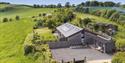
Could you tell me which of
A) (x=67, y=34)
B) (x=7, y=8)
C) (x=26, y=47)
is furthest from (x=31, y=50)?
(x=7, y=8)

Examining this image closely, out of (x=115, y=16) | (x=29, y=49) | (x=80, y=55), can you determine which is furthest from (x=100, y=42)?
(x=115, y=16)

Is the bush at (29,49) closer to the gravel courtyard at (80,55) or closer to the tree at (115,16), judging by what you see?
the gravel courtyard at (80,55)

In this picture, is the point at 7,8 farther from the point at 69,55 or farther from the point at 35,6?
the point at 69,55

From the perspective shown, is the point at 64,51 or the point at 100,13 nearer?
the point at 64,51

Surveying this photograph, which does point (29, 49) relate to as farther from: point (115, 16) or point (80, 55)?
point (115, 16)

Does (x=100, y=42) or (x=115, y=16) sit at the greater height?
(x=100, y=42)

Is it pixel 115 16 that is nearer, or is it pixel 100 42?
pixel 100 42

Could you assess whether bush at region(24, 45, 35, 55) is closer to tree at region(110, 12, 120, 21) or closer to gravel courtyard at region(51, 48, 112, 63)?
gravel courtyard at region(51, 48, 112, 63)

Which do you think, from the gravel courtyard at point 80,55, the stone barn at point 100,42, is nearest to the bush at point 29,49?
the gravel courtyard at point 80,55
